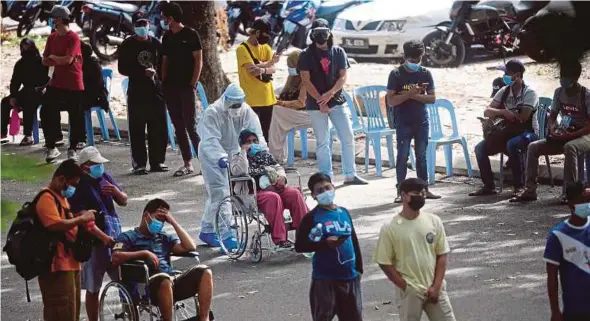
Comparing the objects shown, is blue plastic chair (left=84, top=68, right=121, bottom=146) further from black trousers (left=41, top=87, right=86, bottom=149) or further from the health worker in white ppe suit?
the health worker in white ppe suit

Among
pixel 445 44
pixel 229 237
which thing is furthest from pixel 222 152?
pixel 445 44

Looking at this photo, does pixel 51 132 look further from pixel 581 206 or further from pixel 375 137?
pixel 581 206

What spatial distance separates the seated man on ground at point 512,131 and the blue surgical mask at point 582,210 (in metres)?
5.36

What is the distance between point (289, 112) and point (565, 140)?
3372 mm

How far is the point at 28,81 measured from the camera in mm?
14734

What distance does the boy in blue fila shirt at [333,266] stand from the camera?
21.4ft

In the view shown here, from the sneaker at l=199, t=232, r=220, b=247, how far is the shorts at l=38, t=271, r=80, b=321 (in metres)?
2.92

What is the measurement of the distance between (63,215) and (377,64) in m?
13.8

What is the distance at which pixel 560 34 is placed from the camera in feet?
5.54

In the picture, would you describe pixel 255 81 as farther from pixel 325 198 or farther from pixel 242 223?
pixel 325 198

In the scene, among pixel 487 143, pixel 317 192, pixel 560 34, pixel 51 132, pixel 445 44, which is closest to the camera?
pixel 560 34

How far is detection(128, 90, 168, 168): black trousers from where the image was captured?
1334 centimetres

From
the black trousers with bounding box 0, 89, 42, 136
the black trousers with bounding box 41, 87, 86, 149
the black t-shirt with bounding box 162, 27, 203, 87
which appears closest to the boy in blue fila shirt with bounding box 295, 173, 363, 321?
the black t-shirt with bounding box 162, 27, 203, 87

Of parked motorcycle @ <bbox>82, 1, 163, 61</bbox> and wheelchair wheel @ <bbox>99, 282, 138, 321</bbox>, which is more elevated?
parked motorcycle @ <bbox>82, 1, 163, 61</bbox>
